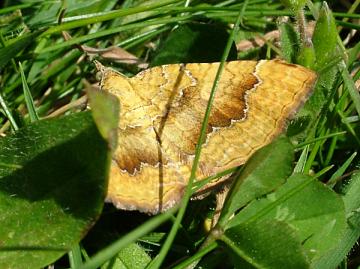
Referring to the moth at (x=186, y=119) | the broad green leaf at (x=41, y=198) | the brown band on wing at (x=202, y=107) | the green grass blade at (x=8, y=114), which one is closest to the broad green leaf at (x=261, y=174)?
the moth at (x=186, y=119)

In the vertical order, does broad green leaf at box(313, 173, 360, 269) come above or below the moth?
below

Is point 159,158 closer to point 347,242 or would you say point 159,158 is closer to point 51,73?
point 347,242

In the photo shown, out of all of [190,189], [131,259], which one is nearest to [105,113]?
[190,189]

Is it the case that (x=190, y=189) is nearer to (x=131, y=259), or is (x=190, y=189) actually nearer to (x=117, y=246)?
(x=131, y=259)

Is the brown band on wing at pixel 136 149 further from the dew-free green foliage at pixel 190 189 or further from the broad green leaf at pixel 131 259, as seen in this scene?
the broad green leaf at pixel 131 259

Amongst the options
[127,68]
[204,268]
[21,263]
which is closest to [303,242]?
[204,268]

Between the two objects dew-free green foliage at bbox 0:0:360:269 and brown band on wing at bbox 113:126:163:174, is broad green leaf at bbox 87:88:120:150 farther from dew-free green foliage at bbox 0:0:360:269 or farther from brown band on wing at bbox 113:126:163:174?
brown band on wing at bbox 113:126:163:174

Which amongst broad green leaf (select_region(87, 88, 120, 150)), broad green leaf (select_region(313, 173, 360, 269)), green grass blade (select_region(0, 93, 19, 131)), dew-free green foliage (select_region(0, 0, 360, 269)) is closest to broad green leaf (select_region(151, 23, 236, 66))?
dew-free green foliage (select_region(0, 0, 360, 269))
